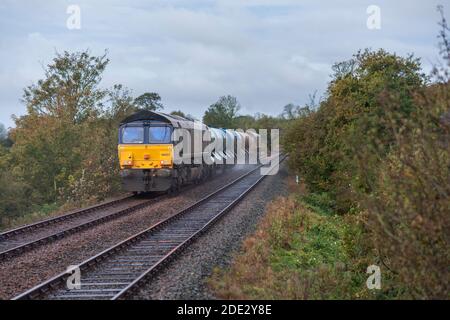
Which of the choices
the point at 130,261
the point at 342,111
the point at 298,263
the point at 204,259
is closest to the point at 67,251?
the point at 130,261

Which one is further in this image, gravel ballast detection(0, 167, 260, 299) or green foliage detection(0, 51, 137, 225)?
green foliage detection(0, 51, 137, 225)

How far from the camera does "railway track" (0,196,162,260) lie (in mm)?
13156

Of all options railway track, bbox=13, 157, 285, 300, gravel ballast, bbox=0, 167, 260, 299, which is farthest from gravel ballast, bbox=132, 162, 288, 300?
gravel ballast, bbox=0, 167, 260, 299

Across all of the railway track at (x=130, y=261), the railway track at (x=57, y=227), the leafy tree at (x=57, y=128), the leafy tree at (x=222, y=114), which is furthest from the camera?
the leafy tree at (x=222, y=114)

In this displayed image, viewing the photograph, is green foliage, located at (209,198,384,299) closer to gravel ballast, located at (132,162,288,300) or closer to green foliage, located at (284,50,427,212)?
gravel ballast, located at (132,162,288,300)

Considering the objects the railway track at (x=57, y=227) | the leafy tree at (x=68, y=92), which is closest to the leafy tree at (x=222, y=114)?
the leafy tree at (x=68, y=92)

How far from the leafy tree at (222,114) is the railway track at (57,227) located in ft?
228

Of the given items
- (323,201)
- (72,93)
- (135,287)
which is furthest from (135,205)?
(72,93)

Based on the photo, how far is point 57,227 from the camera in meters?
16.0

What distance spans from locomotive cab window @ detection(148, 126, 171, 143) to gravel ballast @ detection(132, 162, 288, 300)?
465 cm

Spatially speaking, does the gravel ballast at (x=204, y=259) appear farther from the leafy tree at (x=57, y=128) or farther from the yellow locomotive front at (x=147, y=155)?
the leafy tree at (x=57, y=128)

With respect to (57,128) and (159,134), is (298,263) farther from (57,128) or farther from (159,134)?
(57,128)

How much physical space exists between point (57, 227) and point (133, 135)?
8.00 meters

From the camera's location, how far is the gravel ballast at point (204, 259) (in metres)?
9.00
